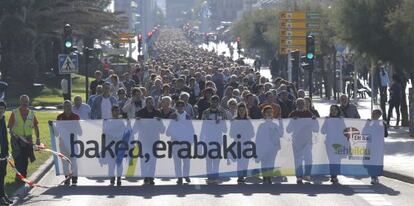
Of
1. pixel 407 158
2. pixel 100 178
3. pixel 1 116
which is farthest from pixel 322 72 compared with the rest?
pixel 1 116

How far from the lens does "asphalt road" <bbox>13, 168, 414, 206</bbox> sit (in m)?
18.2

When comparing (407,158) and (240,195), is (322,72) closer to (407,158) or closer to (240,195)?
(407,158)

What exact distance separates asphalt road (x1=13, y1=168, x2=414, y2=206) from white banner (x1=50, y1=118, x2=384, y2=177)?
0.28m

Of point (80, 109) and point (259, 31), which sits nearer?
point (80, 109)

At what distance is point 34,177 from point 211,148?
3.15m

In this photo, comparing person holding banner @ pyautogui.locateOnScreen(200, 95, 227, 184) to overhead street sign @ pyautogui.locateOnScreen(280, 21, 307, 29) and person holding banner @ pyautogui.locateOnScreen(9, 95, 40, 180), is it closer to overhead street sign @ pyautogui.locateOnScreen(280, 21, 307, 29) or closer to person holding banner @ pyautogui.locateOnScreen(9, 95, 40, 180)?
person holding banner @ pyautogui.locateOnScreen(9, 95, 40, 180)

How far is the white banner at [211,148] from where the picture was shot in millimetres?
21109

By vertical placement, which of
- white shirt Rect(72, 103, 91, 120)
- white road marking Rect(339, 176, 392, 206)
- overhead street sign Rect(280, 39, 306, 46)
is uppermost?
overhead street sign Rect(280, 39, 306, 46)

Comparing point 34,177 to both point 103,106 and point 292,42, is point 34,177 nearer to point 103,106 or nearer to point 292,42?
point 103,106

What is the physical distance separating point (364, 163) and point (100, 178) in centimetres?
474

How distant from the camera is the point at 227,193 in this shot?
1956cm

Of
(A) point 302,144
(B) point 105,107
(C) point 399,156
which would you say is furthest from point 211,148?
(C) point 399,156

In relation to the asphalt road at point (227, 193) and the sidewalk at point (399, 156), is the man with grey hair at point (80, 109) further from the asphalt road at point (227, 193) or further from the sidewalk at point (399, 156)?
the sidewalk at point (399, 156)

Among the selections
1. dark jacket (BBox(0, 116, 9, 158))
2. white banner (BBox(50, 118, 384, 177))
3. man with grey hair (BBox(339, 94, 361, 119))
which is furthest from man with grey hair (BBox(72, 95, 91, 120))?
dark jacket (BBox(0, 116, 9, 158))
